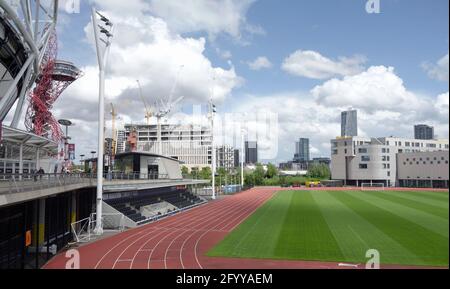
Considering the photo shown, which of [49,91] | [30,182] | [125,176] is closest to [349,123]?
[30,182]

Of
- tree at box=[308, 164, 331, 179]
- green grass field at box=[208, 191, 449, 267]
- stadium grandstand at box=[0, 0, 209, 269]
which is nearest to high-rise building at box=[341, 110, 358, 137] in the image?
green grass field at box=[208, 191, 449, 267]

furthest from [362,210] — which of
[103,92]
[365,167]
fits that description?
[365,167]

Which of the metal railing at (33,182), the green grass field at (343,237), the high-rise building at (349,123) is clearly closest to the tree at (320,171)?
the green grass field at (343,237)

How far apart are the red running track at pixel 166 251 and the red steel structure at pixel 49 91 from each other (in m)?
30.8

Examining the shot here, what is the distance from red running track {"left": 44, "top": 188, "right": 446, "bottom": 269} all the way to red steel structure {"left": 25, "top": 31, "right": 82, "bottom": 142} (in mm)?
30826

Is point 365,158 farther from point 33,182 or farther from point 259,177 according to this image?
point 33,182

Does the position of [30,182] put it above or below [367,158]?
below

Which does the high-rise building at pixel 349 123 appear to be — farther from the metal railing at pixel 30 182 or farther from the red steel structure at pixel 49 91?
the red steel structure at pixel 49 91

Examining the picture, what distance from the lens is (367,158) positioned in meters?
97.2

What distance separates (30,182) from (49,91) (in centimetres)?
4830

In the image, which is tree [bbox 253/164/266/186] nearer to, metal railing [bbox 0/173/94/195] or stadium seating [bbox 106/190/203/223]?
stadium seating [bbox 106/190/203/223]

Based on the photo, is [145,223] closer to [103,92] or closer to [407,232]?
[103,92]
